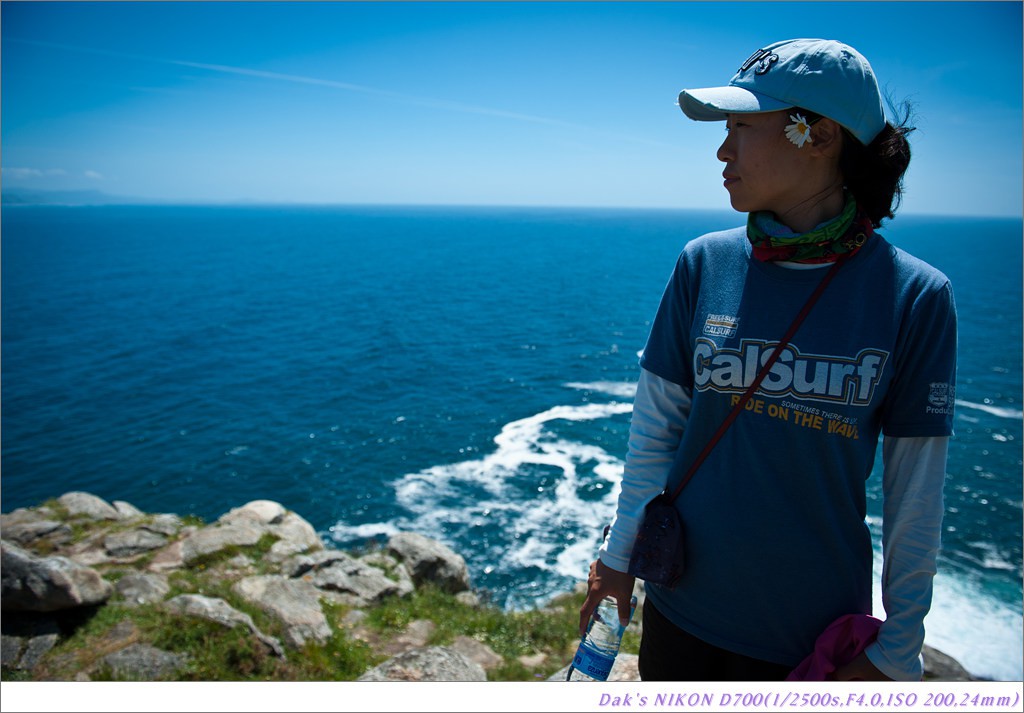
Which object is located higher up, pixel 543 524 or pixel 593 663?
pixel 593 663

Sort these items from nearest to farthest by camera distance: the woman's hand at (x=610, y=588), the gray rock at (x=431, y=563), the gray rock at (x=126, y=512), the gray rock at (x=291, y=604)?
the woman's hand at (x=610, y=588), the gray rock at (x=291, y=604), the gray rock at (x=431, y=563), the gray rock at (x=126, y=512)

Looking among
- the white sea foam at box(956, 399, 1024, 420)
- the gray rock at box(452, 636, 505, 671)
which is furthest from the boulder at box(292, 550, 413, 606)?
the white sea foam at box(956, 399, 1024, 420)

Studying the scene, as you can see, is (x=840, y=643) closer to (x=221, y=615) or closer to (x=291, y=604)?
(x=221, y=615)

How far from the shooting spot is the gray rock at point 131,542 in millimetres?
11688

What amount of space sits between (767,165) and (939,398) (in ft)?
3.01

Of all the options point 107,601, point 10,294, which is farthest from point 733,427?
point 10,294

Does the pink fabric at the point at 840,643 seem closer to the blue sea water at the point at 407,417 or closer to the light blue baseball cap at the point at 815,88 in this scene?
the light blue baseball cap at the point at 815,88

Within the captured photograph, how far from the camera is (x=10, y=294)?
190 feet

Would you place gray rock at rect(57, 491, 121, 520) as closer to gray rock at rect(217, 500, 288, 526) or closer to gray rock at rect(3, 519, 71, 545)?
gray rock at rect(3, 519, 71, 545)

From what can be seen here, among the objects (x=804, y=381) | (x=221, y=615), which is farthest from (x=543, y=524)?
(x=804, y=381)

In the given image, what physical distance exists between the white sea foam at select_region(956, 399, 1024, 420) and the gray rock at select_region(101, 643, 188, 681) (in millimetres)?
32344

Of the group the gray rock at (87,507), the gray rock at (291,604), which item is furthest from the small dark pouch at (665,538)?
the gray rock at (87,507)

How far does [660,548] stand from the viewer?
220cm

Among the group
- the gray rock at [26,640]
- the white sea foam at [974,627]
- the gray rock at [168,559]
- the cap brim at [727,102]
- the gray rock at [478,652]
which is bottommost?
the white sea foam at [974,627]
